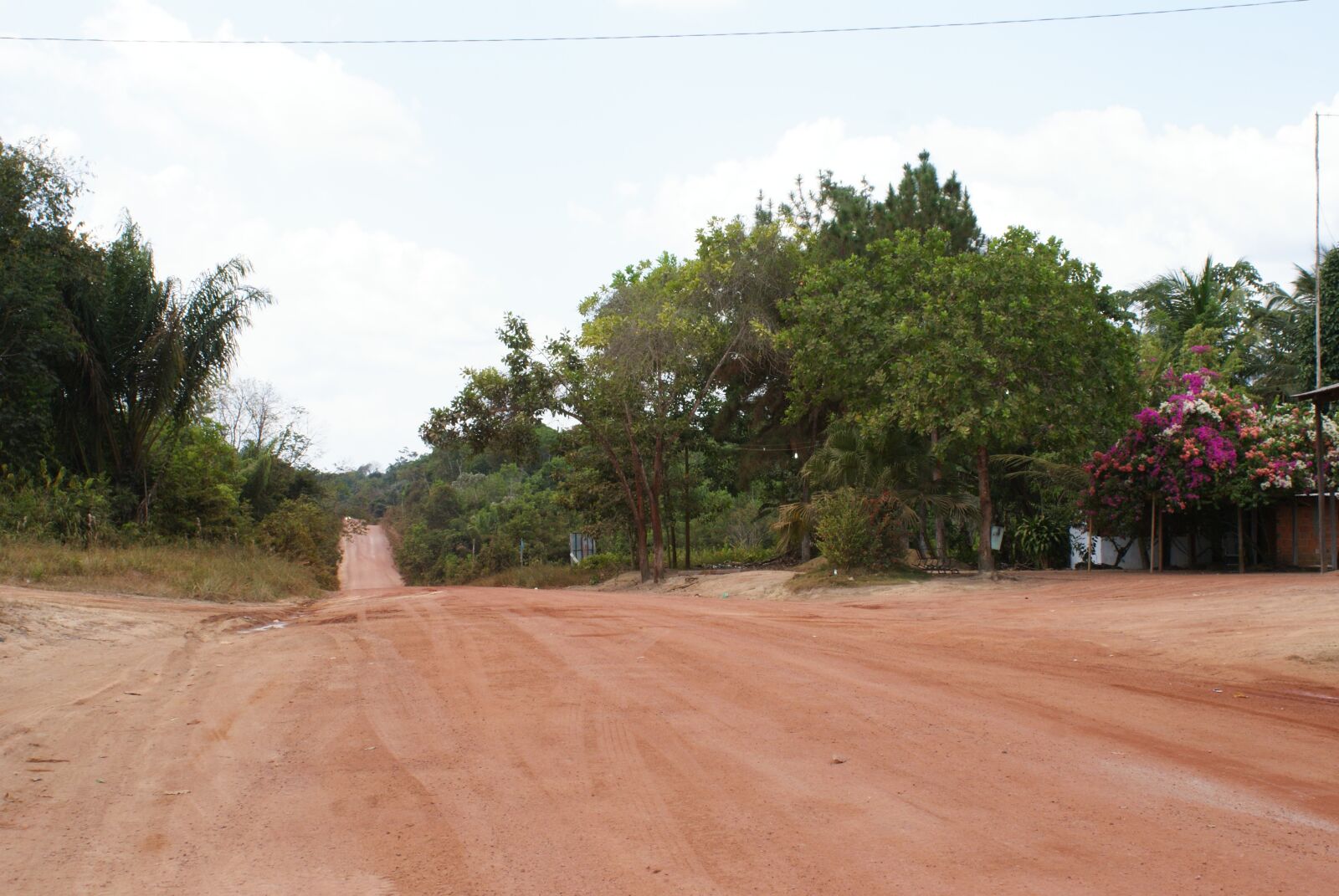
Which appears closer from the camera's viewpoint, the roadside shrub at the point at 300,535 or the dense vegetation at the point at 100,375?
the dense vegetation at the point at 100,375

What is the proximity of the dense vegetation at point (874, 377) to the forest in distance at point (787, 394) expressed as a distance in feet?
0.27

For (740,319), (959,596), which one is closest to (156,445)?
(740,319)

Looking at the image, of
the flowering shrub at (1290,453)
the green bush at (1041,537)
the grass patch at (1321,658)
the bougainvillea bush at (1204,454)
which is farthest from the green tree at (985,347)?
the grass patch at (1321,658)

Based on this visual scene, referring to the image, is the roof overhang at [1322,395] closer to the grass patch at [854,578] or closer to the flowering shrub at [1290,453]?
the flowering shrub at [1290,453]

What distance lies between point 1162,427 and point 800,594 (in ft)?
29.9

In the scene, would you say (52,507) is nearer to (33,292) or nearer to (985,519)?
(33,292)

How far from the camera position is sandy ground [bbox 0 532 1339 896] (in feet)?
14.3

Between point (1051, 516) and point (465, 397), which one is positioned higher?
point (465, 397)

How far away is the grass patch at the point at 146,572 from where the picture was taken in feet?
49.1

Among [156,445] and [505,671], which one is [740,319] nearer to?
[156,445]

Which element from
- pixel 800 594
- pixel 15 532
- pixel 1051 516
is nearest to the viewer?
pixel 15 532

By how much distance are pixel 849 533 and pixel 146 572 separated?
1277 centimetres

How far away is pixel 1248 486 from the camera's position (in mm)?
22000

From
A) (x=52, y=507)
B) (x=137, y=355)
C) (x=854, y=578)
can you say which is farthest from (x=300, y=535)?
(x=854, y=578)
